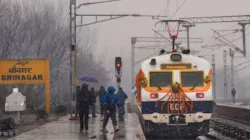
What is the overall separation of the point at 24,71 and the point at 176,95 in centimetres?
1240

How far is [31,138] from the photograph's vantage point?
45.8 feet

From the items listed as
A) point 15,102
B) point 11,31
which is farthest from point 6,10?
point 15,102

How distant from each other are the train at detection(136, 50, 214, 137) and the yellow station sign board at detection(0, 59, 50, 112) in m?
10.7

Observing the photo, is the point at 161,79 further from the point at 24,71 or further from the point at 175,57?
the point at 24,71

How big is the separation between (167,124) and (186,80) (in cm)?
174

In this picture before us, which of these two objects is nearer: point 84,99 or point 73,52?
point 84,99

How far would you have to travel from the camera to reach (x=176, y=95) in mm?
14539

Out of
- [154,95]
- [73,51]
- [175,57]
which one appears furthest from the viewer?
[73,51]

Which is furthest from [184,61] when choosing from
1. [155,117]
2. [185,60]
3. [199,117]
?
[155,117]

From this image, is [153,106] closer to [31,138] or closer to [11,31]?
[31,138]

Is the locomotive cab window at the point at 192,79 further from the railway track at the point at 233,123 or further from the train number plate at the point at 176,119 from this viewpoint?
the railway track at the point at 233,123

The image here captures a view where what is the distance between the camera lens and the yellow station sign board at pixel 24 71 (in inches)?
952

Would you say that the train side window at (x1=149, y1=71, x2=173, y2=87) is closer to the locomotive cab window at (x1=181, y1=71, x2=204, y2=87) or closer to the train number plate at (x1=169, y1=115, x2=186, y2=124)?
the locomotive cab window at (x1=181, y1=71, x2=204, y2=87)

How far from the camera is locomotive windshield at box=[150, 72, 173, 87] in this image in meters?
14.9
